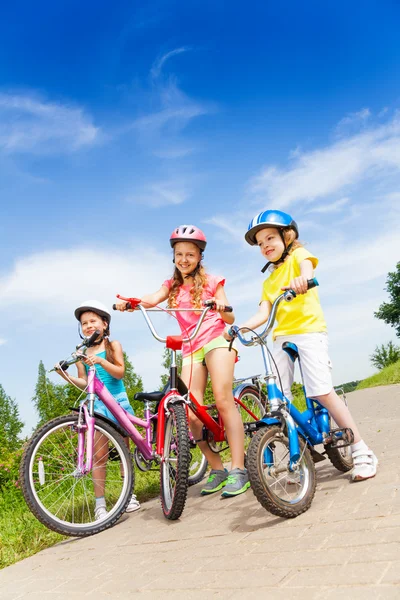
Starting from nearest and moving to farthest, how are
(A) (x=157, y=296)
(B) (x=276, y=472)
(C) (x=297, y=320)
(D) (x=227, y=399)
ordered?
(B) (x=276, y=472)
(C) (x=297, y=320)
(D) (x=227, y=399)
(A) (x=157, y=296)

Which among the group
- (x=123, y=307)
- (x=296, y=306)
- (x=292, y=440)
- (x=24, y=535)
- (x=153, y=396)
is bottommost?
(x=24, y=535)

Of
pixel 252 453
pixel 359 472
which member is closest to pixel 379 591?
pixel 252 453

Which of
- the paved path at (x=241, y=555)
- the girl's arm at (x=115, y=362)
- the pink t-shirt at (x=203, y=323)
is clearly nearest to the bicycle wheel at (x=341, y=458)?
the paved path at (x=241, y=555)

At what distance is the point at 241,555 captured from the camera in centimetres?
298

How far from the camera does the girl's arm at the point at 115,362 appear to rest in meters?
4.65

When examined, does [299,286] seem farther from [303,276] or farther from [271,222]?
[271,222]

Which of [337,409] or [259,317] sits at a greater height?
[259,317]

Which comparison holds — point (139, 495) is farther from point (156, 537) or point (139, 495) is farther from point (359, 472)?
point (359, 472)

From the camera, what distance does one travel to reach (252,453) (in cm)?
326

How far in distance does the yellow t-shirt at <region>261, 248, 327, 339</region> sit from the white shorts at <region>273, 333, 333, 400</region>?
5cm

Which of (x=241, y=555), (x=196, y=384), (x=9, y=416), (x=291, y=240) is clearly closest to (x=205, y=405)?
(x=196, y=384)

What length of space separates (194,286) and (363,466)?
1.99 meters

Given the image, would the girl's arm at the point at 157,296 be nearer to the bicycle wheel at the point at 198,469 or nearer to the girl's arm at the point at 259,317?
the girl's arm at the point at 259,317

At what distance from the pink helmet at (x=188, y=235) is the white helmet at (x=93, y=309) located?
987 millimetres
